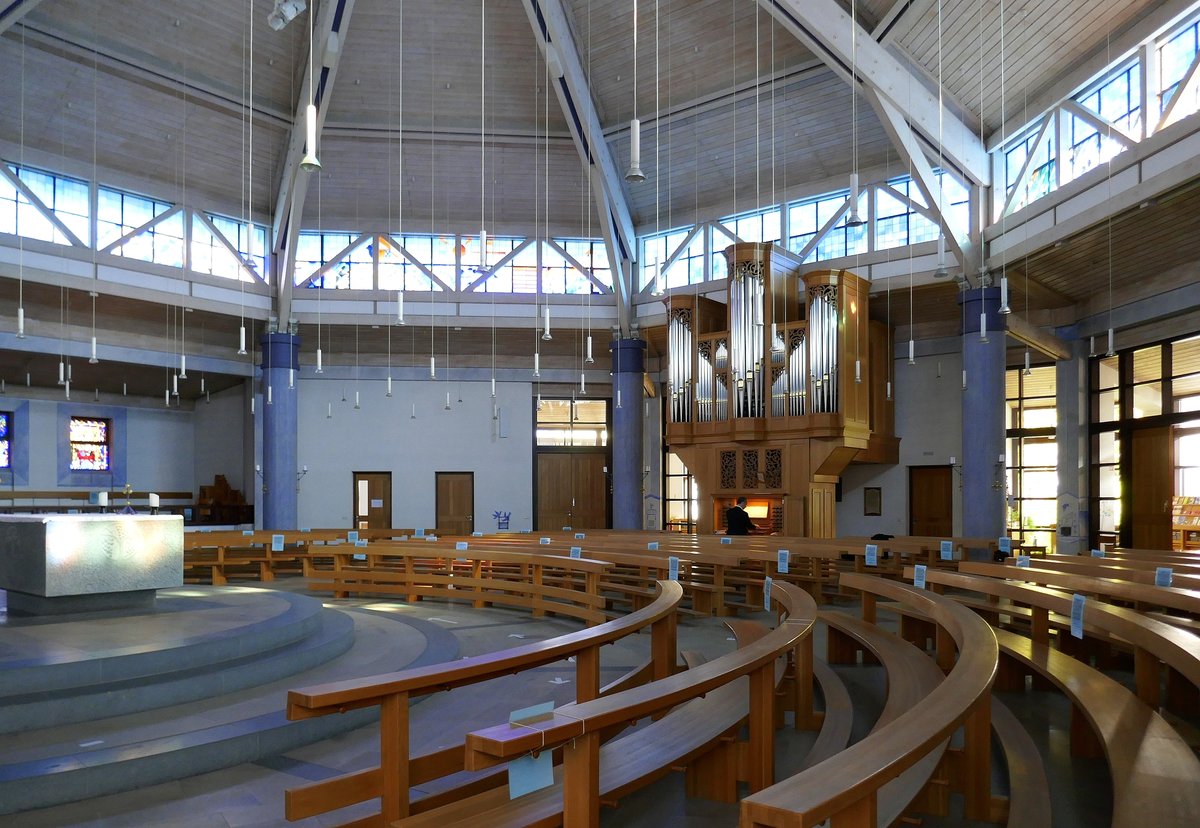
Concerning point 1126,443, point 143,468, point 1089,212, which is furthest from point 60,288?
point 1126,443

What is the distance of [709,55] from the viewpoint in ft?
41.1

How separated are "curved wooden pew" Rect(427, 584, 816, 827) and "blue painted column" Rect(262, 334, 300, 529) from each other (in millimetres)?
13371

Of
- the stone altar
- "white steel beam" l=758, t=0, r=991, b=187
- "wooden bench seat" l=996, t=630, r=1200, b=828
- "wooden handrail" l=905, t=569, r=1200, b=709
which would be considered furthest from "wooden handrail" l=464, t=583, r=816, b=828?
"white steel beam" l=758, t=0, r=991, b=187

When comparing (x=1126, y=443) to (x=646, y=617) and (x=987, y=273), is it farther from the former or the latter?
(x=646, y=617)

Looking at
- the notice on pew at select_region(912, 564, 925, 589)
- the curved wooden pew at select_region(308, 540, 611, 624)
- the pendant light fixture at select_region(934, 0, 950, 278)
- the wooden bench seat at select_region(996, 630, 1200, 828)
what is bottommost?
the curved wooden pew at select_region(308, 540, 611, 624)

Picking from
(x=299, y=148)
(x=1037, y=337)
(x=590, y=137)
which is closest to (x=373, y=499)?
(x=299, y=148)

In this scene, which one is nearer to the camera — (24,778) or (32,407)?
(24,778)

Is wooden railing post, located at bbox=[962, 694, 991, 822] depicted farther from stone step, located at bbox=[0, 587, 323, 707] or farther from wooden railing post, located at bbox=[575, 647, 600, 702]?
stone step, located at bbox=[0, 587, 323, 707]

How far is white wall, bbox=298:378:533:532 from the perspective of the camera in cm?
1652

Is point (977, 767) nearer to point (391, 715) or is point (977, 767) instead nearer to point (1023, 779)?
point (1023, 779)

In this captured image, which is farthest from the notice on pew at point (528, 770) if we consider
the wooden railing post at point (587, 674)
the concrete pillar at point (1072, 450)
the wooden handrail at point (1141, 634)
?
the concrete pillar at point (1072, 450)

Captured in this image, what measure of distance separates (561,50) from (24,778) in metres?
10.9

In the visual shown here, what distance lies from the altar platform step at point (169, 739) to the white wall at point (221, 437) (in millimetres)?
13695

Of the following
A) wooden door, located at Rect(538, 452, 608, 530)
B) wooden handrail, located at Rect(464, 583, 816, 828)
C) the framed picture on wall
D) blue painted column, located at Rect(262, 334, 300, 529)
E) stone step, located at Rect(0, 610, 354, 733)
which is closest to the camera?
wooden handrail, located at Rect(464, 583, 816, 828)
